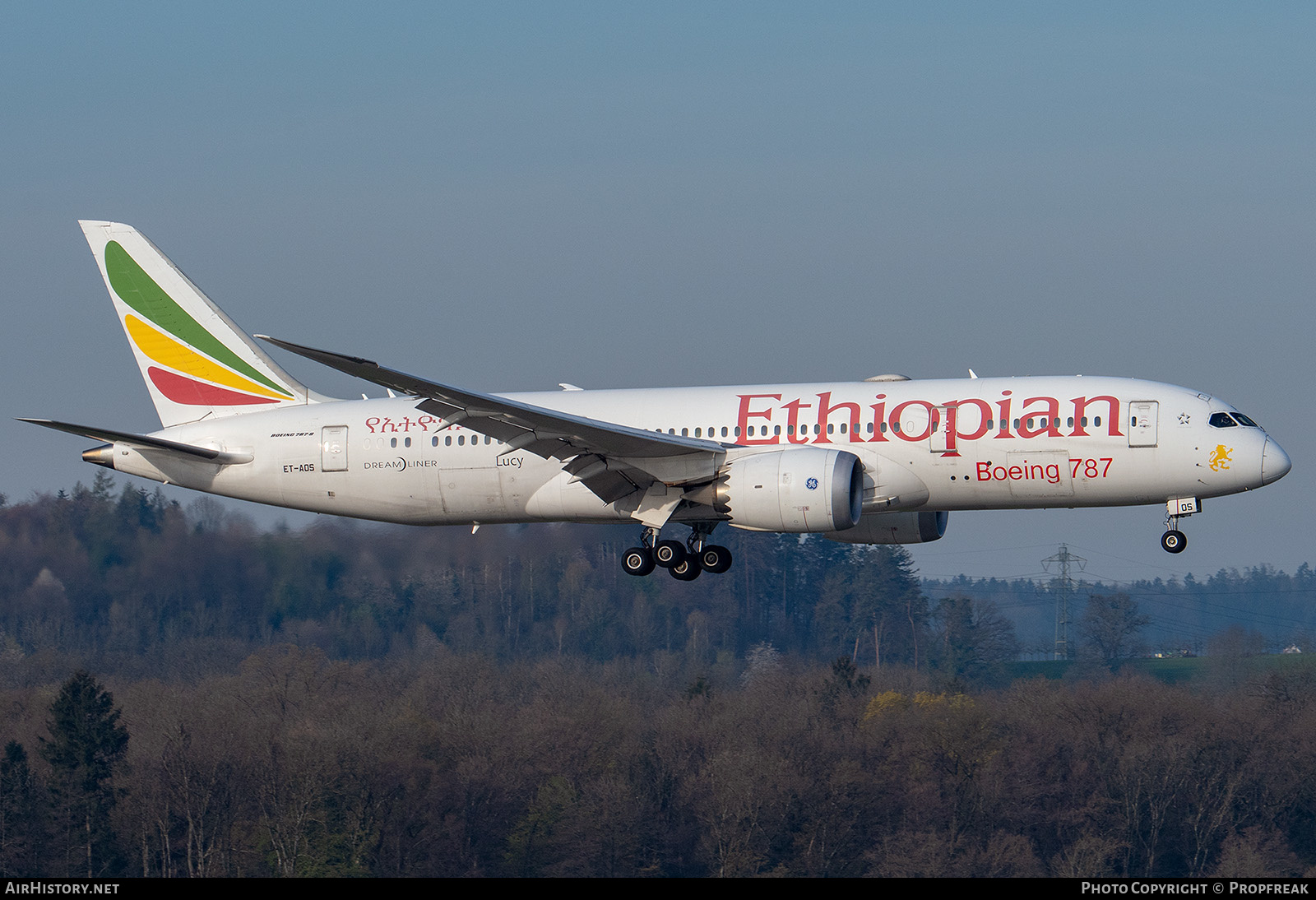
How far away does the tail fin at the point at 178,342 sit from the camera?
41.1m

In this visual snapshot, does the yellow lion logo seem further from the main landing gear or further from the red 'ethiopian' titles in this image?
the main landing gear

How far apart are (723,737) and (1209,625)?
284ft

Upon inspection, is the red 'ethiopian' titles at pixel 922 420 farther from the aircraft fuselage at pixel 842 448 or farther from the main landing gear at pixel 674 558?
the main landing gear at pixel 674 558

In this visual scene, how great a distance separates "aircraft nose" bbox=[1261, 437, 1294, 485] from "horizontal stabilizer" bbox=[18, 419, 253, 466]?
24.3 metres

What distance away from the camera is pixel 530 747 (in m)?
87.4

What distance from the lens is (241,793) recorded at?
268ft

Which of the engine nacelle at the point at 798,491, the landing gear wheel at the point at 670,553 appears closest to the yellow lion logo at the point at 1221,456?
the engine nacelle at the point at 798,491

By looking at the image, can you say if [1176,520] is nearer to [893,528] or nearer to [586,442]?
[893,528]

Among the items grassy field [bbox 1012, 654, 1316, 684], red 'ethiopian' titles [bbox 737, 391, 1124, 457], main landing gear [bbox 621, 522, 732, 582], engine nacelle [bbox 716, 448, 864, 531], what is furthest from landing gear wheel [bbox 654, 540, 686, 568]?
grassy field [bbox 1012, 654, 1316, 684]

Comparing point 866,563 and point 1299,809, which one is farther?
point 866,563

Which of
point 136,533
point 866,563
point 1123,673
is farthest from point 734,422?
point 866,563

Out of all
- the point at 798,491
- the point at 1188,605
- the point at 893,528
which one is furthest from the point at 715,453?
the point at 1188,605

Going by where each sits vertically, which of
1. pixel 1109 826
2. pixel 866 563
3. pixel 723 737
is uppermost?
pixel 866 563
